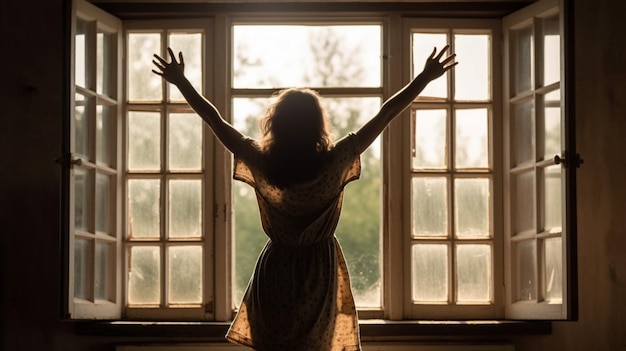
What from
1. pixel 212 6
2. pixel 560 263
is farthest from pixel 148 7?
pixel 560 263

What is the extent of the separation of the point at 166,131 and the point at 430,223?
127 centimetres

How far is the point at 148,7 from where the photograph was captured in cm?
441

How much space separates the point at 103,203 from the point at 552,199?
6.37 feet

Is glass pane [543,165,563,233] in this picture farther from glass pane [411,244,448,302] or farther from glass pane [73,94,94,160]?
glass pane [73,94,94,160]

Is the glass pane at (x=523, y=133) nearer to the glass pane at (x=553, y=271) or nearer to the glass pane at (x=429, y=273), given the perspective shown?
the glass pane at (x=553, y=271)

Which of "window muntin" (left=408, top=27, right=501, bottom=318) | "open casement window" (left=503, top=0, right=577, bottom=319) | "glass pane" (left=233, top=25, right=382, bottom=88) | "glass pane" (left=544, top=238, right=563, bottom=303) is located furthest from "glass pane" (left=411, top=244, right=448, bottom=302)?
"glass pane" (left=233, top=25, right=382, bottom=88)

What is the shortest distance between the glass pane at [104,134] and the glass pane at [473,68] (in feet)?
5.17

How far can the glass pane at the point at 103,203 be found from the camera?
426cm

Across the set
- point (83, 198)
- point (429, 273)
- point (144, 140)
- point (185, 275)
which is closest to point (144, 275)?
point (185, 275)

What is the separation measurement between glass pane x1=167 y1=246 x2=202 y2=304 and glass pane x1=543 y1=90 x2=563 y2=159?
1.59m

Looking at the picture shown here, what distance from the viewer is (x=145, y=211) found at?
4.46 meters

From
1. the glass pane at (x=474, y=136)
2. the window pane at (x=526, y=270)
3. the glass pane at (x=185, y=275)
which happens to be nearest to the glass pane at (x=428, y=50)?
the glass pane at (x=474, y=136)

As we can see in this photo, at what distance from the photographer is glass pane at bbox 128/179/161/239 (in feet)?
14.6

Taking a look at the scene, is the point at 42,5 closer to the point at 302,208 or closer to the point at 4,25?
the point at 4,25
